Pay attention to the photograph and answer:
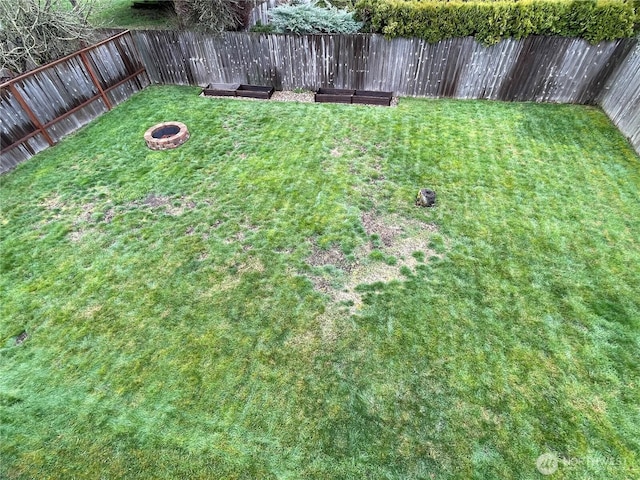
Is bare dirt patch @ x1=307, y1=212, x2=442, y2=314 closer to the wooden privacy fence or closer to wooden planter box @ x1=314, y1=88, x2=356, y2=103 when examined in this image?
wooden planter box @ x1=314, y1=88, x2=356, y2=103

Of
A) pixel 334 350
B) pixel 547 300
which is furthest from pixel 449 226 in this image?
pixel 334 350

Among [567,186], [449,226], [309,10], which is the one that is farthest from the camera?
[309,10]

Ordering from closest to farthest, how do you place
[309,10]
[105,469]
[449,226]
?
1. [105,469]
2. [449,226]
3. [309,10]

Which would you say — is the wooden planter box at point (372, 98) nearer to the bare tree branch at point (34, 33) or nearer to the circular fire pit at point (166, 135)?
the circular fire pit at point (166, 135)

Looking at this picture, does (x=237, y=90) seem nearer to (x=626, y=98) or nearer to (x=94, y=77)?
(x=94, y=77)

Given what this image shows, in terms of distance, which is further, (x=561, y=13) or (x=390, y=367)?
(x=561, y=13)

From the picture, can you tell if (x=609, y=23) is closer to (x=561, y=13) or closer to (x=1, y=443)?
(x=561, y=13)
